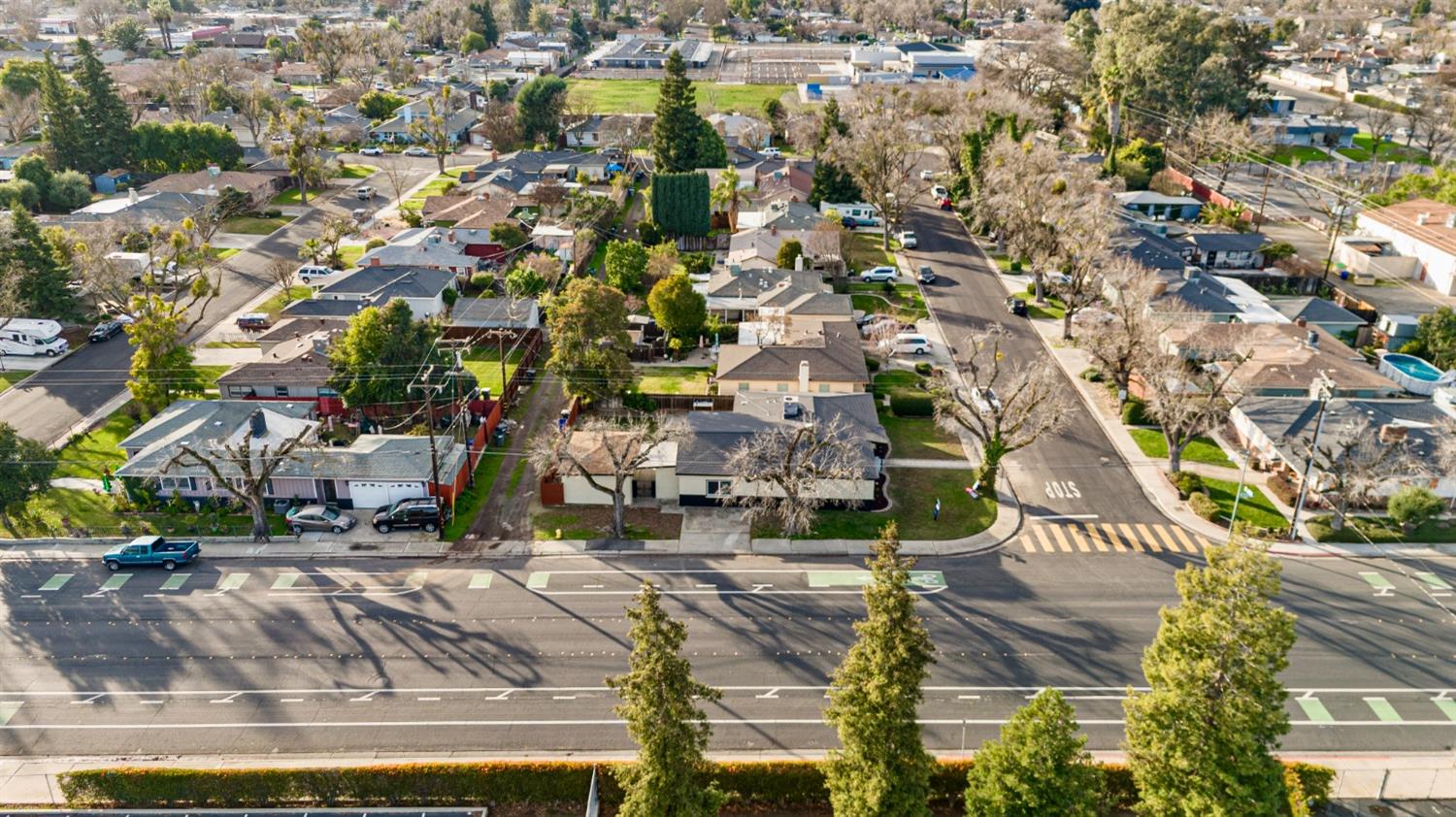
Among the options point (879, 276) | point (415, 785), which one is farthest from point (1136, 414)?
point (415, 785)

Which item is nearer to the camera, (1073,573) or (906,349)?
(1073,573)

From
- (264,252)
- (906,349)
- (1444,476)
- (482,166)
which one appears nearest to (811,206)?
(906,349)

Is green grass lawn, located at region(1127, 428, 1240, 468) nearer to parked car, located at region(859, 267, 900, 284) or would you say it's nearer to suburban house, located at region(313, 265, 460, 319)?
parked car, located at region(859, 267, 900, 284)

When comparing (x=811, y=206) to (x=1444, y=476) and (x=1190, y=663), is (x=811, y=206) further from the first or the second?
(x=1190, y=663)

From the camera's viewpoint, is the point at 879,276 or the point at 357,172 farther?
the point at 357,172

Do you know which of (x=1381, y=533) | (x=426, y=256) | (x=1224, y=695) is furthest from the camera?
(x=426, y=256)

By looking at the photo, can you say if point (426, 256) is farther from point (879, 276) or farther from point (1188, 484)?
point (1188, 484)

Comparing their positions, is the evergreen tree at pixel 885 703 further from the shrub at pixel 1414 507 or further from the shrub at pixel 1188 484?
the shrub at pixel 1414 507
